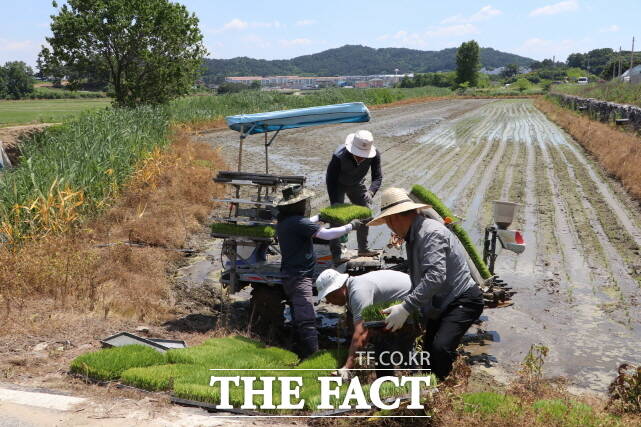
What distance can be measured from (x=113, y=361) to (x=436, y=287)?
273 cm

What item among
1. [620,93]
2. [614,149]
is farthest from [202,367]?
[620,93]

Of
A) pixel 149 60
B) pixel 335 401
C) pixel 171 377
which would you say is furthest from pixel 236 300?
pixel 149 60

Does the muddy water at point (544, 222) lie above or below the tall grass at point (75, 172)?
below

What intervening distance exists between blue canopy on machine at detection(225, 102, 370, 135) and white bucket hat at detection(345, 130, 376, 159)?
0.65 metres

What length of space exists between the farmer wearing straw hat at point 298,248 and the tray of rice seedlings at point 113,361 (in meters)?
1.35

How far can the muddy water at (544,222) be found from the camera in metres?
6.48

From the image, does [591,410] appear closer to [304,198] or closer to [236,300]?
[304,198]

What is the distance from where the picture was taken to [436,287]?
171 inches

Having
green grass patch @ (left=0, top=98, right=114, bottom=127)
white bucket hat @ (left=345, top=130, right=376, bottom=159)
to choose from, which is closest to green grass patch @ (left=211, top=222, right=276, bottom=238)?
white bucket hat @ (left=345, top=130, right=376, bottom=159)

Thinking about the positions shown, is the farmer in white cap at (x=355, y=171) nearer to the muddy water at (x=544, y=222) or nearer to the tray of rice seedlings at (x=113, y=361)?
the muddy water at (x=544, y=222)

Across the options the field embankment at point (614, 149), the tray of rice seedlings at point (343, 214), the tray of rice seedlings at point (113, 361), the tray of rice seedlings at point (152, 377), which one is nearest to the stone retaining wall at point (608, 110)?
the field embankment at point (614, 149)

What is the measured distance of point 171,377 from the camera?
4875 mm

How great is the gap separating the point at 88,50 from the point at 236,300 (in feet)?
81.7

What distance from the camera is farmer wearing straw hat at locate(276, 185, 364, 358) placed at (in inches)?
231
